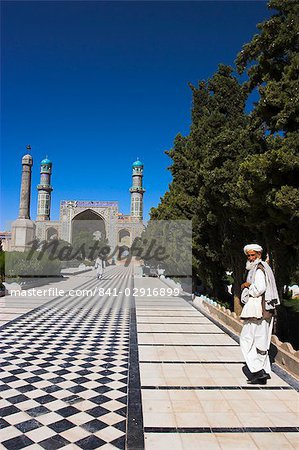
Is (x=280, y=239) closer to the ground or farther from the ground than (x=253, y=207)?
closer to the ground

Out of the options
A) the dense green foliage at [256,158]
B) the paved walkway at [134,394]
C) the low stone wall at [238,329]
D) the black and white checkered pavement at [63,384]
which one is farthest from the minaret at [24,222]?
the paved walkway at [134,394]

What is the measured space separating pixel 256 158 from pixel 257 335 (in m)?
2.54

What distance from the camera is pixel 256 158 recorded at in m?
5.51

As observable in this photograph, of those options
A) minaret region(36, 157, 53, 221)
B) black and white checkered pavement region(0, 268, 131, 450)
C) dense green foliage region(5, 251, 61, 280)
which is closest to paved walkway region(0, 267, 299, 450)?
black and white checkered pavement region(0, 268, 131, 450)

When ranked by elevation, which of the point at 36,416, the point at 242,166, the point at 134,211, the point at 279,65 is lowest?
the point at 36,416

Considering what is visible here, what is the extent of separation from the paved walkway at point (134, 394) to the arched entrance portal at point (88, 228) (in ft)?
141

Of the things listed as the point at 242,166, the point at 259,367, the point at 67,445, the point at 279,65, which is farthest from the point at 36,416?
the point at 279,65

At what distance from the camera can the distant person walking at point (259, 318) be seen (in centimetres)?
443

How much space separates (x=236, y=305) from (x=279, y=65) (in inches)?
220

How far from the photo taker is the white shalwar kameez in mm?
4441

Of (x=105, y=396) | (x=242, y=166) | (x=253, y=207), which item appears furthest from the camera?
(x=253, y=207)

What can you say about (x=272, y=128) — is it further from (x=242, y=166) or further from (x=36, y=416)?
(x=36, y=416)

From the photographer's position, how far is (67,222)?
2035 inches

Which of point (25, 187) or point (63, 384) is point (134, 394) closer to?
point (63, 384)
